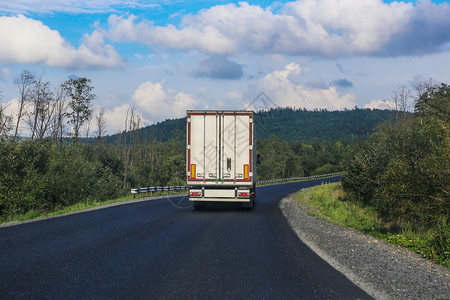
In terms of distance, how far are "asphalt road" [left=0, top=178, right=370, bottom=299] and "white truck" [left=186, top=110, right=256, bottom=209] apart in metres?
4.56

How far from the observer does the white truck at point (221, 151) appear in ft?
51.5

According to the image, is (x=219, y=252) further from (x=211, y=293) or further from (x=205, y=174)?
(x=205, y=174)

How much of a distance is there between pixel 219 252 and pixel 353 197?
2154cm

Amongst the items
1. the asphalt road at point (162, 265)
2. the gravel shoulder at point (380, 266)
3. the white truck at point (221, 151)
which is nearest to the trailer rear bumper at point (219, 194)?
the white truck at point (221, 151)

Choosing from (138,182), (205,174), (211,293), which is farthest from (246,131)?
(138,182)

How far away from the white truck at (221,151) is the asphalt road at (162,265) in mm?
4556

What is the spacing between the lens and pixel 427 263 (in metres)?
7.57

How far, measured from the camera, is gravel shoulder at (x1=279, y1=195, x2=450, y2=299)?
18.1 ft

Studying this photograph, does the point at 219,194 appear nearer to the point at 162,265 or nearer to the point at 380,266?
the point at 162,265

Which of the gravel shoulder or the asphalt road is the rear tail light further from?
the gravel shoulder

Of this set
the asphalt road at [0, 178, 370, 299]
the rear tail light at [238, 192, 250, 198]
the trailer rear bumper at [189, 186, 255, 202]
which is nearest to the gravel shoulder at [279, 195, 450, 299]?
the asphalt road at [0, 178, 370, 299]

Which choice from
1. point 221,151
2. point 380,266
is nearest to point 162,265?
point 380,266

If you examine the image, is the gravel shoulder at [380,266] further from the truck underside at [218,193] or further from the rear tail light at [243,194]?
the truck underside at [218,193]

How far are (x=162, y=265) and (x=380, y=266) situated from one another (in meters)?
4.20
